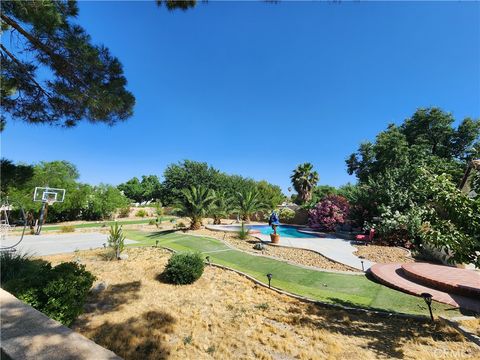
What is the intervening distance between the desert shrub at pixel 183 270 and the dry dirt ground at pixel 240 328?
0.36 meters

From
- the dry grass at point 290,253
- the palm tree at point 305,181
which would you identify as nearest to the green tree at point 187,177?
the palm tree at point 305,181

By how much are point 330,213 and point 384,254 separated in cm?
857

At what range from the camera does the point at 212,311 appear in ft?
22.4

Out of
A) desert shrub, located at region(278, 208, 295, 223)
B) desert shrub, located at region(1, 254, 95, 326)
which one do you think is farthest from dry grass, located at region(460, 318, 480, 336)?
desert shrub, located at region(278, 208, 295, 223)

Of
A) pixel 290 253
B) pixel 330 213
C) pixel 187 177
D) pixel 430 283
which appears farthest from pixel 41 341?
pixel 187 177

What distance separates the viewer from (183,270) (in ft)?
28.9

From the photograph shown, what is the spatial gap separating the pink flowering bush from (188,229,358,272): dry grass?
296 inches

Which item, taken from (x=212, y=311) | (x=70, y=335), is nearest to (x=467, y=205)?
(x=212, y=311)

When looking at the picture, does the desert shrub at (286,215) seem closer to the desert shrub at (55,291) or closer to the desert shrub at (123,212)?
the desert shrub at (123,212)

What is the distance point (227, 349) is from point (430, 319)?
4934 mm

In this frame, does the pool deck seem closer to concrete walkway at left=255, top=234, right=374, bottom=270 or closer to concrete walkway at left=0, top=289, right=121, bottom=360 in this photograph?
concrete walkway at left=255, top=234, right=374, bottom=270

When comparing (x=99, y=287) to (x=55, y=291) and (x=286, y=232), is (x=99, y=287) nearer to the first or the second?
(x=55, y=291)

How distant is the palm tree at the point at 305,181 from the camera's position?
1425 inches

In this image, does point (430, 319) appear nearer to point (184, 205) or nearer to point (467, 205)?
point (467, 205)
